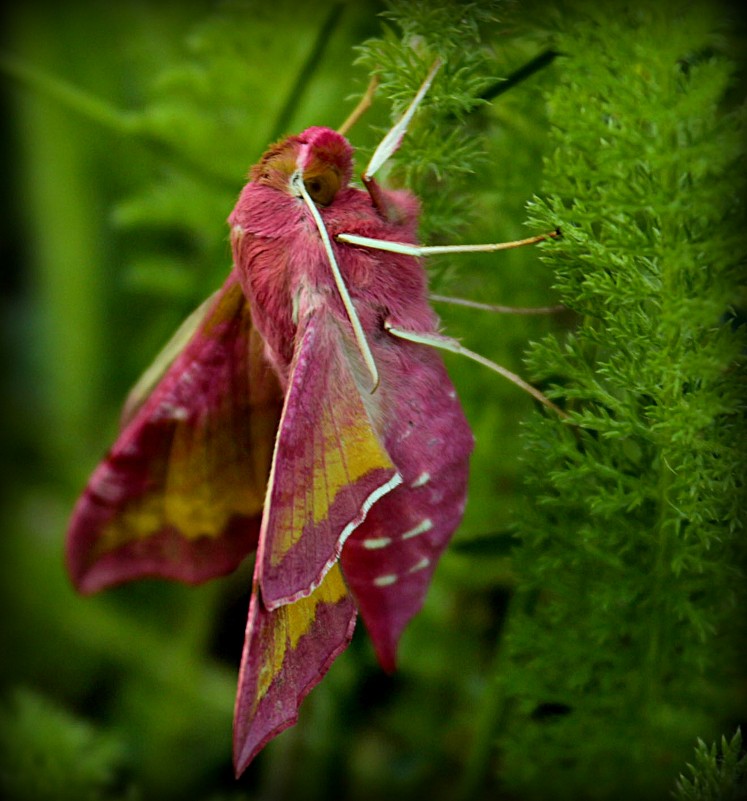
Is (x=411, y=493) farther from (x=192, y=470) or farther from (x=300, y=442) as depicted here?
(x=192, y=470)

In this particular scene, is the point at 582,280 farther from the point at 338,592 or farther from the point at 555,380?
the point at 338,592

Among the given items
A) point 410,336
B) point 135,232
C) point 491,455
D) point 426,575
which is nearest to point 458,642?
point 491,455

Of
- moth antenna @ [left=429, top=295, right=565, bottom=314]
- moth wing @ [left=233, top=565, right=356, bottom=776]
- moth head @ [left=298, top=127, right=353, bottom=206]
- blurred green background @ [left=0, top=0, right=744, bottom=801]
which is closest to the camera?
moth wing @ [left=233, top=565, right=356, bottom=776]

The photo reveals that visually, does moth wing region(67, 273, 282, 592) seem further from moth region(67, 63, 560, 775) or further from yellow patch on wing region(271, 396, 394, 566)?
yellow patch on wing region(271, 396, 394, 566)

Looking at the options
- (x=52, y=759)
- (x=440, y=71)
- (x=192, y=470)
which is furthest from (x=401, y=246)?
(x=52, y=759)

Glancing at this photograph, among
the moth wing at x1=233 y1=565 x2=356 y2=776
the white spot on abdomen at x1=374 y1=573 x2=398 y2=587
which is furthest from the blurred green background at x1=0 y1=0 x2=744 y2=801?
the moth wing at x1=233 y1=565 x2=356 y2=776

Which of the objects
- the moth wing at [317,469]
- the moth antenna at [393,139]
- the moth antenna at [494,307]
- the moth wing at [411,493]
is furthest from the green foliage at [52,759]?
the moth antenna at [393,139]

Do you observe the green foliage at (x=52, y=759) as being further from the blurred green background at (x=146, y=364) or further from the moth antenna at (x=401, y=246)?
the moth antenna at (x=401, y=246)

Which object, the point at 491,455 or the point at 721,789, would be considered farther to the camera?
the point at 491,455
